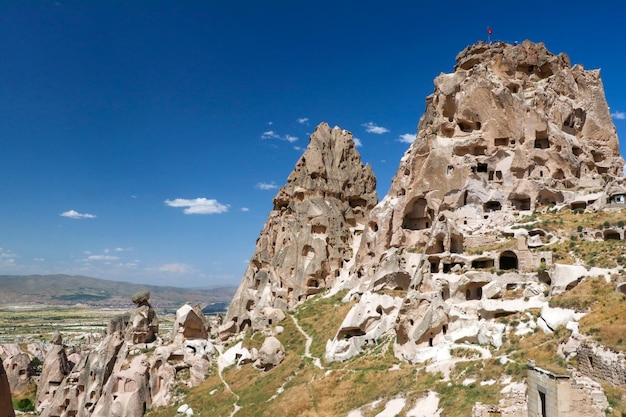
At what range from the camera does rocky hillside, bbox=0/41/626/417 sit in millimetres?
23828

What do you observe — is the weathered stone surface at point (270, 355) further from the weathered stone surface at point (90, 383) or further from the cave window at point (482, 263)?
the cave window at point (482, 263)

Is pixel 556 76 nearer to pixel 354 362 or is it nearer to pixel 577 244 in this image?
pixel 577 244

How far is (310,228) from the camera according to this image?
209ft

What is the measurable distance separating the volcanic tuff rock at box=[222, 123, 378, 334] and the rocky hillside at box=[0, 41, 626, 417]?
10.4 inches

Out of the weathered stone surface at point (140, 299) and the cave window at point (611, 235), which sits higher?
the cave window at point (611, 235)

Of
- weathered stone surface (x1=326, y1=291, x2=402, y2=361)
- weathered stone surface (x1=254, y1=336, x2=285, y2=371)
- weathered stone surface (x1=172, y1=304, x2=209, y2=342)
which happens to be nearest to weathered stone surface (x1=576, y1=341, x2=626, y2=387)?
weathered stone surface (x1=326, y1=291, x2=402, y2=361)

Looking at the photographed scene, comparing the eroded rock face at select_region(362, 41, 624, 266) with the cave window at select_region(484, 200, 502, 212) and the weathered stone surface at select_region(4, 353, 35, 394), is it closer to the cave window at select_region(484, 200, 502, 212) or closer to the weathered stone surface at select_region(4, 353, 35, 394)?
the cave window at select_region(484, 200, 502, 212)

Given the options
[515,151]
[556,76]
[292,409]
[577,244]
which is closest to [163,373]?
[292,409]

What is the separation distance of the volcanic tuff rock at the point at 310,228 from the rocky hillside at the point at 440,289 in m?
0.26

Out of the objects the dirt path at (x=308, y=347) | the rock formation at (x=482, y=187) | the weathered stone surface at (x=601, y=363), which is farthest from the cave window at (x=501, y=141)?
the weathered stone surface at (x=601, y=363)

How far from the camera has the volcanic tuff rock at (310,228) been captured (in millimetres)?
60906

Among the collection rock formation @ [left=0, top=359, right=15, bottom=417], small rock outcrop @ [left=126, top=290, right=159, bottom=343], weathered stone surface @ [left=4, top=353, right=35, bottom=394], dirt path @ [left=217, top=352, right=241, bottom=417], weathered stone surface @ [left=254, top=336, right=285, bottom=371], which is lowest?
weathered stone surface @ [left=4, top=353, right=35, bottom=394]

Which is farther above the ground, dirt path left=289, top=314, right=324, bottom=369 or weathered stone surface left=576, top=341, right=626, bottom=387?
weathered stone surface left=576, top=341, right=626, bottom=387

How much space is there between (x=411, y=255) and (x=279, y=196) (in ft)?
97.1
